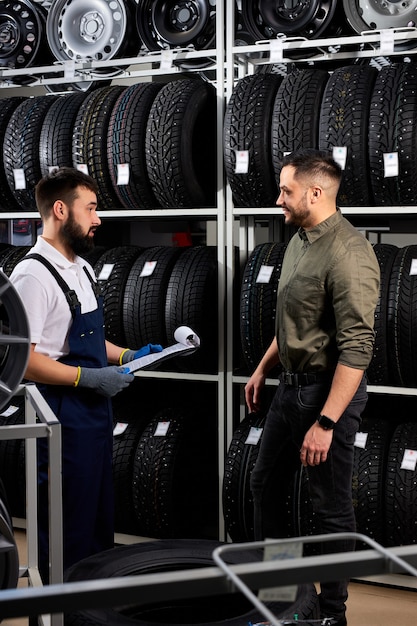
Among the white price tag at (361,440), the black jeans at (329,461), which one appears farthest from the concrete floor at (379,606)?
the white price tag at (361,440)

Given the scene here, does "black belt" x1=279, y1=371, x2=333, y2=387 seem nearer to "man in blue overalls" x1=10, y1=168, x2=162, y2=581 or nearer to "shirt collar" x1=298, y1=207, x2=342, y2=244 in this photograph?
"shirt collar" x1=298, y1=207, x2=342, y2=244

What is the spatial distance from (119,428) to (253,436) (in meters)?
0.85

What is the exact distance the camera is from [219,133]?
14.3ft

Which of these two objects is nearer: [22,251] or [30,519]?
[30,519]

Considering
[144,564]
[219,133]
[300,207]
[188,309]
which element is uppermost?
[219,133]

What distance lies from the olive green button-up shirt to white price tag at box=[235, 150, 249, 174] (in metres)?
0.85

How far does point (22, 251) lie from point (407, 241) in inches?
98.3

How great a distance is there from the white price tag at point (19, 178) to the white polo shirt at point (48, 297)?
1.45 metres

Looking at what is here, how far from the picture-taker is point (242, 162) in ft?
13.6

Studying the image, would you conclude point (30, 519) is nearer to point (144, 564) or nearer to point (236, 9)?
point (144, 564)

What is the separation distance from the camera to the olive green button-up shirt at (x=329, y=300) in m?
3.13

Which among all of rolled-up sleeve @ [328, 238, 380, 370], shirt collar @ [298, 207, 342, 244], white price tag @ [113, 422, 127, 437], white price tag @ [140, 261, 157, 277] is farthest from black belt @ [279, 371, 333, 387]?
white price tag @ [113, 422, 127, 437]

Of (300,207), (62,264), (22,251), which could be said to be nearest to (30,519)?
(62,264)

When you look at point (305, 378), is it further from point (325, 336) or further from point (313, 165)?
point (313, 165)
